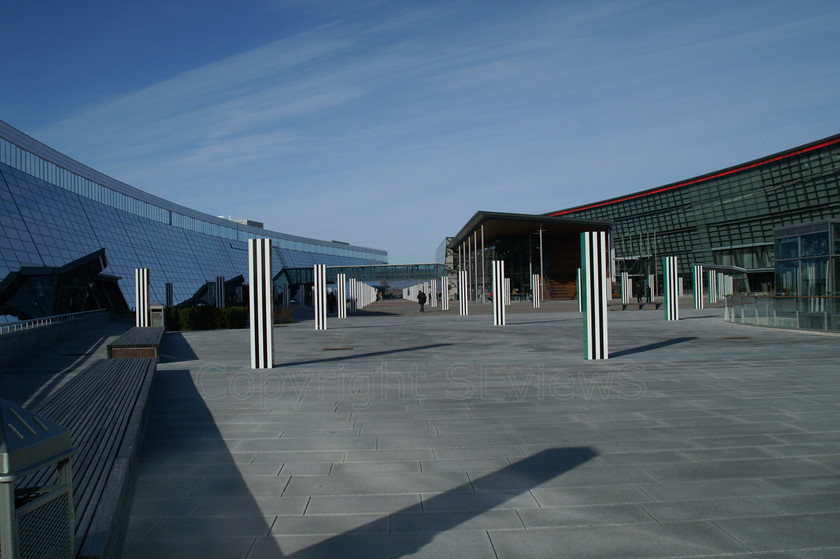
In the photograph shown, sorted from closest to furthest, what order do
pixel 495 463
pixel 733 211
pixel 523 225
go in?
1. pixel 495 463
2. pixel 523 225
3. pixel 733 211

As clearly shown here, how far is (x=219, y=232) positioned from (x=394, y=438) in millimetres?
71241

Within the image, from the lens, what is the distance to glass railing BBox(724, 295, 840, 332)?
57.6 feet

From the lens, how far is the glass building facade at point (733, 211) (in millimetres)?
61594

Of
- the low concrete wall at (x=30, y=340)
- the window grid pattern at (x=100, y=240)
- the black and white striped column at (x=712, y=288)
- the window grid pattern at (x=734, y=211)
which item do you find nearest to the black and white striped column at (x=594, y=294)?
the low concrete wall at (x=30, y=340)

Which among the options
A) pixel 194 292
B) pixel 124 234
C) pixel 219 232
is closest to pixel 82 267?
A: pixel 124 234

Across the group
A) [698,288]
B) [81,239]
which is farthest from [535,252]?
[81,239]

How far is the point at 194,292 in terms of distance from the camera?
4934 cm

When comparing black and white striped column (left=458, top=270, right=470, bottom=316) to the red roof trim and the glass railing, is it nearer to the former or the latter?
the glass railing

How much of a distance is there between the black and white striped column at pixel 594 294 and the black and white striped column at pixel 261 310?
5.94m

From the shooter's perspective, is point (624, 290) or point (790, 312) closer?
point (790, 312)

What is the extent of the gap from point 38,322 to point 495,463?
20.5 m

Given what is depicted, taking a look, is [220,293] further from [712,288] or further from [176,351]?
[712,288]

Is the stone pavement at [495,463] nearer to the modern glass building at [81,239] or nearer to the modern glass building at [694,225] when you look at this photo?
the modern glass building at [81,239]

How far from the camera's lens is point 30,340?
51.2 ft
